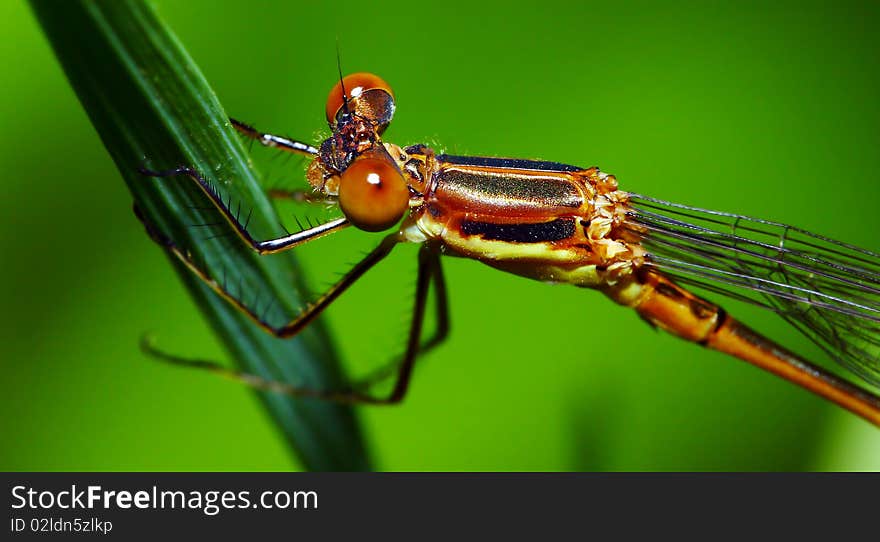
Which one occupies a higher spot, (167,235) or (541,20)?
(541,20)

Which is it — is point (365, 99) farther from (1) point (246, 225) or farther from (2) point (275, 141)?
(1) point (246, 225)

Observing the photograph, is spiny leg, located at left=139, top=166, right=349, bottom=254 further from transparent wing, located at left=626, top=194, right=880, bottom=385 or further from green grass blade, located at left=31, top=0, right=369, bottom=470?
transparent wing, located at left=626, top=194, right=880, bottom=385

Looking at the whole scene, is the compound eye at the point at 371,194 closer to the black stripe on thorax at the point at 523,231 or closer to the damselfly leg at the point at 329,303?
the damselfly leg at the point at 329,303

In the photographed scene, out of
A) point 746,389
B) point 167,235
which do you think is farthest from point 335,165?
point 746,389

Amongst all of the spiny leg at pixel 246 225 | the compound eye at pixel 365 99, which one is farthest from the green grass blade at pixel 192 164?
the compound eye at pixel 365 99

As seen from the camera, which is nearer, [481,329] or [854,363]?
[481,329]

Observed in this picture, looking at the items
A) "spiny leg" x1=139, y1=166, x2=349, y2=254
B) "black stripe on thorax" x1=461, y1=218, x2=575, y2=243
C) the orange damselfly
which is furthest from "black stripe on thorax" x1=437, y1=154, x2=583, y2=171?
"spiny leg" x1=139, y1=166, x2=349, y2=254

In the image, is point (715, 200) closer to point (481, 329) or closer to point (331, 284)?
point (481, 329)
